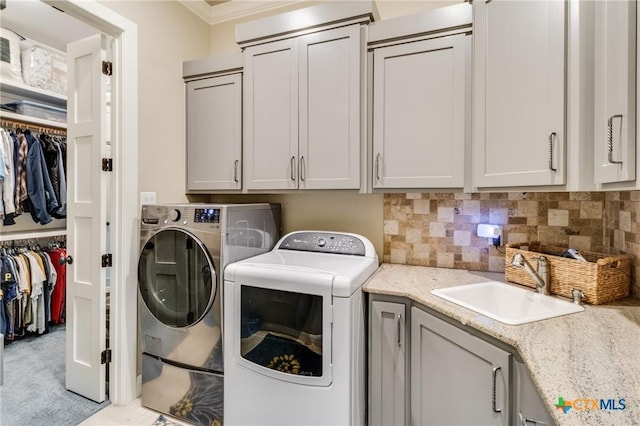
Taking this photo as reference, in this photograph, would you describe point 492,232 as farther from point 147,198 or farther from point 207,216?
point 147,198

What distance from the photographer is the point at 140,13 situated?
207cm

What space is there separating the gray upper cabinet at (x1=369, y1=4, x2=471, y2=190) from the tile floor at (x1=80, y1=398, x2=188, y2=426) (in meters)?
1.95

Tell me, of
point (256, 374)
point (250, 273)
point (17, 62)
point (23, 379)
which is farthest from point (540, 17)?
point (17, 62)

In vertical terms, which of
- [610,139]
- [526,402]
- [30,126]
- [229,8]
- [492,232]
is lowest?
[526,402]

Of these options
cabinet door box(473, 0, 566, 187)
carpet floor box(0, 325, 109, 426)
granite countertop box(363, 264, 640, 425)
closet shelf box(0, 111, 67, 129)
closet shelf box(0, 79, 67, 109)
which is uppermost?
closet shelf box(0, 79, 67, 109)

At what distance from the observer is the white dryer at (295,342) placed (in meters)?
1.49

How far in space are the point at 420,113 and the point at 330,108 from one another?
52 cm

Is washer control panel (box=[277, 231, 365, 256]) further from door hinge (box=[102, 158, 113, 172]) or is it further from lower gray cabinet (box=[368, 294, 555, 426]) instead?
door hinge (box=[102, 158, 113, 172])

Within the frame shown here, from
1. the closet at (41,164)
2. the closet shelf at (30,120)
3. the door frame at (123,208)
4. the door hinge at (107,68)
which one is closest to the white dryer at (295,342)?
the door frame at (123,208)

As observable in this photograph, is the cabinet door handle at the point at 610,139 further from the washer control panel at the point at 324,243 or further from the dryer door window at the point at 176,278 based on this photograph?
the dryer door window at the point at 176,278

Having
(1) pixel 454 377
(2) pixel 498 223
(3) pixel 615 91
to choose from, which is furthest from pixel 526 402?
(2) pixel 498 223

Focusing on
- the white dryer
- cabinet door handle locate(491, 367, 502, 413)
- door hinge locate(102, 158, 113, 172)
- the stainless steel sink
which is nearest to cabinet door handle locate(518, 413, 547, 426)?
cabinet door handle locate(491, 367, 502, 413)

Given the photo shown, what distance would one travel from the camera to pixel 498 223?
1.89 metres

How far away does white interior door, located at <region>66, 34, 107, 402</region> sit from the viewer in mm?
1992
